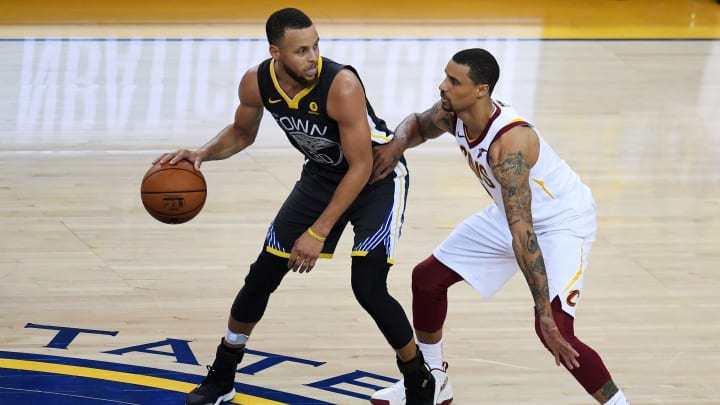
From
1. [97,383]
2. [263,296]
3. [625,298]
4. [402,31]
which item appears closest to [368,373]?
[263,296]

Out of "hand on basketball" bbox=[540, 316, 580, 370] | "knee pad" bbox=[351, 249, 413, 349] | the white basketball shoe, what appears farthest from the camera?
the white basketball shoe

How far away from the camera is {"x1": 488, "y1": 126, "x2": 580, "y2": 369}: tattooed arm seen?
419cm

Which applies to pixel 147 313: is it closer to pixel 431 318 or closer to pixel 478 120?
pixel 431 318

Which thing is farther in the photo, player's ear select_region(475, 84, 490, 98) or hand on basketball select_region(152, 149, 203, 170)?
hand on basketball select_region(152, 149, 203, 170)

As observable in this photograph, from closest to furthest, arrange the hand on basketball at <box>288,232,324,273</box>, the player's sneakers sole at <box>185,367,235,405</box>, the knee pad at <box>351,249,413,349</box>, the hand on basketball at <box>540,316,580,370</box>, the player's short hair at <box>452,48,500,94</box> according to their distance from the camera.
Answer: the hand on basketball at <box>540,316,580,370</box> < the player's short hair at <box>452,48,500,94</box> < the hand on basketball at <box>288,232,324,273</box> < the knee pad at <box>351,249,413,349</box> < the player's sneakers sole at <box>185,367,235,405</box>

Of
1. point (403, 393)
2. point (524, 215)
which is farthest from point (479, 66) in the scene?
Answer: point (403, 393)

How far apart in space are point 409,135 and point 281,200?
2.73 metres

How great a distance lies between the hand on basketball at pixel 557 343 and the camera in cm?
418

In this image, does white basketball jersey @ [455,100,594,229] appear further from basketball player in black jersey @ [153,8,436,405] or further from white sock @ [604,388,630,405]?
white sock @ [604,388,630,405]

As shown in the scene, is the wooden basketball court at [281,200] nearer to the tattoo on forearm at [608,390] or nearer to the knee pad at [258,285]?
the knee pad at [258,285]

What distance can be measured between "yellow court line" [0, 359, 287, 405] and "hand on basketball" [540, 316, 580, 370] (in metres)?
1.25

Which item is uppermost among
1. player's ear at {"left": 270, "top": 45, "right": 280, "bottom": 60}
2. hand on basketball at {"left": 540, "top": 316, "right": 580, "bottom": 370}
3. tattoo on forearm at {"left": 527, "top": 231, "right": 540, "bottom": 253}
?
player's ear at {"left": 270, "top": 45, "right": 280, "bottom": 60}

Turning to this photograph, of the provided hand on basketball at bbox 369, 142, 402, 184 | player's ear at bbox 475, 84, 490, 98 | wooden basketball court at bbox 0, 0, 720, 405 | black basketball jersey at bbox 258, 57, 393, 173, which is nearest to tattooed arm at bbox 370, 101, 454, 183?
hand on basketball at bbox 369, 142, 402, 184

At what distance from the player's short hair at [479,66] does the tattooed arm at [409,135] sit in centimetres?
36
